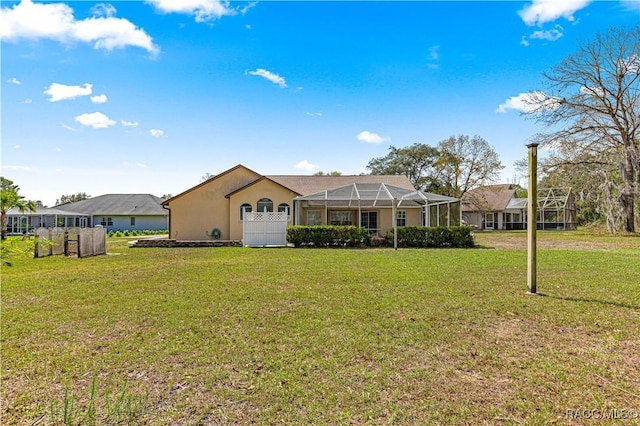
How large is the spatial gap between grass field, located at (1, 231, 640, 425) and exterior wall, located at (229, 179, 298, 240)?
13.3 m

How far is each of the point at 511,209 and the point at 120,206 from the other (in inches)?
1699

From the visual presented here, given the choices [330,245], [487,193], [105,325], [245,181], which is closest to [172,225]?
[245,181]

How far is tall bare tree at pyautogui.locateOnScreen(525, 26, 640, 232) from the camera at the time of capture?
23870 mm

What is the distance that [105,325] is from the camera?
479cm

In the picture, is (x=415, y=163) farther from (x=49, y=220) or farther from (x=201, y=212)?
(x=49, y=220)

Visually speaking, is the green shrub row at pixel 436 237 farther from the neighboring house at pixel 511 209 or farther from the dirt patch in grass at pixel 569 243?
the neighboring house at pixel 511 209

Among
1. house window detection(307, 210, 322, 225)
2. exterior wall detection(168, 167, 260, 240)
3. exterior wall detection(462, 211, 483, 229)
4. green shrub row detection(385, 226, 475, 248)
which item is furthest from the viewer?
exterior wall detection(462, 211, 483, 229)

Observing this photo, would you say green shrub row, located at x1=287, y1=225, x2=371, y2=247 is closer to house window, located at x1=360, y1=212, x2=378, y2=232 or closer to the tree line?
house window, located at x1=360, y1=212, x2=378, y2=232

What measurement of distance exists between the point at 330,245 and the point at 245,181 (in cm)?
797

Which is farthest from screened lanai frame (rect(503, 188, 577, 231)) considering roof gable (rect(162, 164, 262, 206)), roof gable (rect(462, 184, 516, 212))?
roof gable (rect(162, 164, 262, 206))

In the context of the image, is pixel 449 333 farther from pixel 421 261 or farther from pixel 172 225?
pixel 172 225

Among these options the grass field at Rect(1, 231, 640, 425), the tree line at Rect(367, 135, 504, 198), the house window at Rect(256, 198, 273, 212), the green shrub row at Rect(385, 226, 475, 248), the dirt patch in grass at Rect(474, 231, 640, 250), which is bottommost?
the grass field at Rect(1, 231, 640, 425)

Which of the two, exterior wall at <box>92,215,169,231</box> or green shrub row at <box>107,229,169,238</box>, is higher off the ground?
exterior wall at <box>92,215,169,231</box>

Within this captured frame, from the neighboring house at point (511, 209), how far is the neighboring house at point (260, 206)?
1843 centimetres
